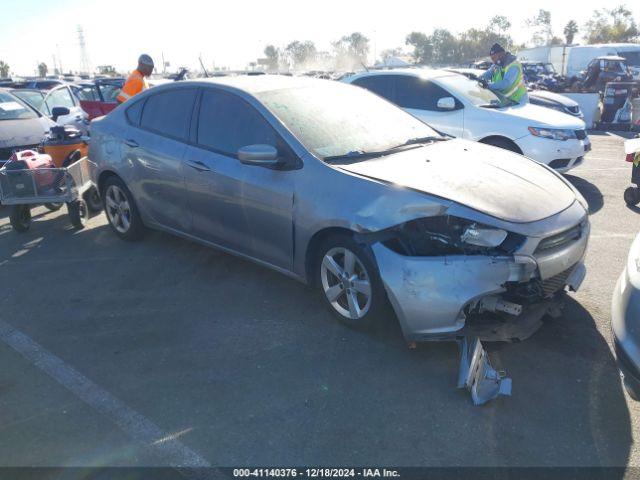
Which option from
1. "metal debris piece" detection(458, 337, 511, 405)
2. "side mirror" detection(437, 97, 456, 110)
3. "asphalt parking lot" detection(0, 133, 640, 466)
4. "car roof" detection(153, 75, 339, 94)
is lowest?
"asphalt parking lot" detection(0, 133, 640, 466)

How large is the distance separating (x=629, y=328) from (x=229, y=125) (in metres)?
3.20

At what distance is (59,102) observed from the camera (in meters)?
11.2

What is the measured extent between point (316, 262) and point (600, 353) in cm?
195

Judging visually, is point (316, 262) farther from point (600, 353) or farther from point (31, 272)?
point (31, 272)

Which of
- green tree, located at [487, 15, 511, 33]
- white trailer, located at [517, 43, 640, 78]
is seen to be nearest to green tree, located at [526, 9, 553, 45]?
green tree, located at [487, 15, 511, 33]

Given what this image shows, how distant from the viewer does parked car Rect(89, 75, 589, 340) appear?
3.14m

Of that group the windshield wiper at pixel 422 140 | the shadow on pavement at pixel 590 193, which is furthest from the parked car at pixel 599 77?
the windshield wiper at pixel 422 140

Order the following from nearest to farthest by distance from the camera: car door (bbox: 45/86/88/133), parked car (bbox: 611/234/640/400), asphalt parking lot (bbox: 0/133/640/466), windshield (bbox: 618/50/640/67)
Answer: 1. parked car (bbox: 611/234/640/400)
2. asphalt parking lot (bbox: 0/133/640/466)
3. car door (bbox: 45/86/88/133)
4. windshield (bbox: 618/50/640/67)

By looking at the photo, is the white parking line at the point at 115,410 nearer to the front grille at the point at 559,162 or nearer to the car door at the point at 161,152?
the car door at the point at 161,152

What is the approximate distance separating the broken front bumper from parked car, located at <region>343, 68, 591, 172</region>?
4.31 meters

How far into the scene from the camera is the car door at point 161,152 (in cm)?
475

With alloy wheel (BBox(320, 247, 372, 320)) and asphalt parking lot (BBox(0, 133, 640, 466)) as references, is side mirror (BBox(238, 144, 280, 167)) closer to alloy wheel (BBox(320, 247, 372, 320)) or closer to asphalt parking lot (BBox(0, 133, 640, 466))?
alloy wheel (BBox(320, 247, 372, 320))

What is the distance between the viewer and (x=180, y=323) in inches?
156

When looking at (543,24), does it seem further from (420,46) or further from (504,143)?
(504,143)
